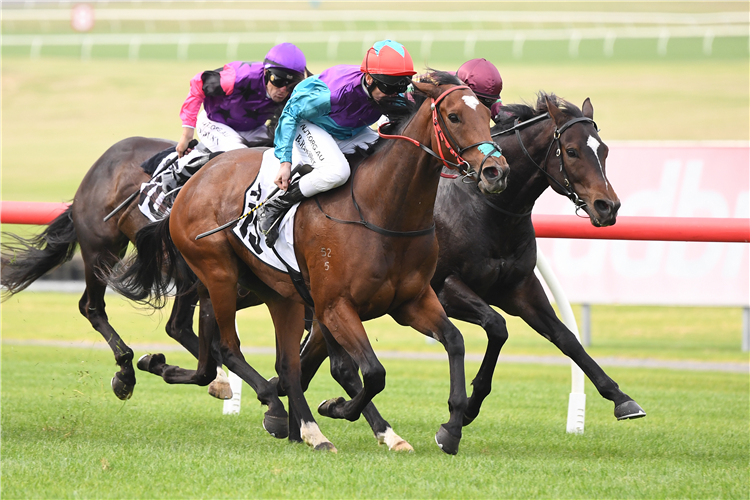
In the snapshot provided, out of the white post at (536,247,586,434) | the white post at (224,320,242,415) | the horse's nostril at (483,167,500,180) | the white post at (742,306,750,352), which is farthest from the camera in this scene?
the white post at (742,306,750,352)

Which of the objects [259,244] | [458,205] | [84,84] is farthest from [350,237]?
[84,84]

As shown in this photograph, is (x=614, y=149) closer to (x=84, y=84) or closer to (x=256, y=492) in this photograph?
(x=256, y=492)

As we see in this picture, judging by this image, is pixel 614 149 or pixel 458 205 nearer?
pixel 458 205

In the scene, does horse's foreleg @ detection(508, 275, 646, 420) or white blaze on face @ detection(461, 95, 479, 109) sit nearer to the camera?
white blaze on face @ detection(461, 95, 479, 109)

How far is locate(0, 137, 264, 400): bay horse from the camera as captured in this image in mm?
Result: 6664

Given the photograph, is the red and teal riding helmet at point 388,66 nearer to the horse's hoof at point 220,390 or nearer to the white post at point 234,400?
the horse's hoof at point 220,390

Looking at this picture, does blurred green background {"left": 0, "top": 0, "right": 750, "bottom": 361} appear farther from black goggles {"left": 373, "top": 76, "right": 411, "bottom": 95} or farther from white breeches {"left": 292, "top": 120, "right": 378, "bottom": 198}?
black goggles {"left": 373, "top": 76, "right": 411, "bottom": 95}

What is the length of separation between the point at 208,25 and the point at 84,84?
42.0ft

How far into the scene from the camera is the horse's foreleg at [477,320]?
5258 mm

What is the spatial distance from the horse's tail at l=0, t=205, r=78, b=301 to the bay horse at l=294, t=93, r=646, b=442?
9.72ft

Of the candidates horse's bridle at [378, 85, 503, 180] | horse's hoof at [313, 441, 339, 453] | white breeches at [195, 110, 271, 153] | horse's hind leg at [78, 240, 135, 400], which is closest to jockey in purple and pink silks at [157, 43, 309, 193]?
white breeches at [195, 110, 271, 153]

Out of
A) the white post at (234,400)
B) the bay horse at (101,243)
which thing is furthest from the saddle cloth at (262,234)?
the white post at (234,400)

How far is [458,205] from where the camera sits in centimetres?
560

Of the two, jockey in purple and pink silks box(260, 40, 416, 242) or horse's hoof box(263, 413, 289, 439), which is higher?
jockey in purple and pink silks box(260, 40, 416, 242)
